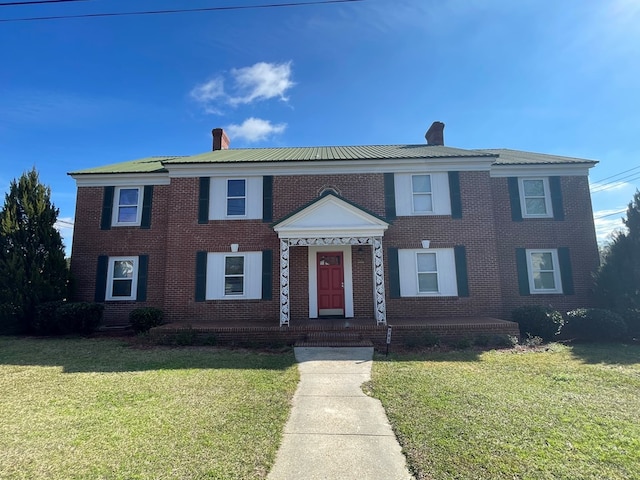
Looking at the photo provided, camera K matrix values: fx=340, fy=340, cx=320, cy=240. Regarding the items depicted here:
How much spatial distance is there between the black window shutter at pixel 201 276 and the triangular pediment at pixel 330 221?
3341 mm

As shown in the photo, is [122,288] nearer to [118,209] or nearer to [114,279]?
[114,279]

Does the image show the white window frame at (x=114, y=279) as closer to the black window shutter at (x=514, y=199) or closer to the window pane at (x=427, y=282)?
the window pane at (x=427, y=282)

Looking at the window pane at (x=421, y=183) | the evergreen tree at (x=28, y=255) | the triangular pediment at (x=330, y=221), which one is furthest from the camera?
the window pane at (x=421, y=183)

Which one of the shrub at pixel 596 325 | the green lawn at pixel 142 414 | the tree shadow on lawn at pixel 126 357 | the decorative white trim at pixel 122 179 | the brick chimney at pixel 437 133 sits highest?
the brick chimney at pixel 437 133

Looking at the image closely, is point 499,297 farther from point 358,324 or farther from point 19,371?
point 19,371

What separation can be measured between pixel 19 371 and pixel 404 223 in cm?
1138

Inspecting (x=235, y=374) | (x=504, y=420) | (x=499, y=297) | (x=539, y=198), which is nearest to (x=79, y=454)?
(x=235, y=374)

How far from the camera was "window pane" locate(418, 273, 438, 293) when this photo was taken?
12.1 metres

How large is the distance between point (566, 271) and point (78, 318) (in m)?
17.3

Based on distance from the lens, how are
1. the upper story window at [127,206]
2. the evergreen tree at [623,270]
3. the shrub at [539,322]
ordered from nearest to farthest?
the shrub at [539,322] < the evergreen tree at [623,270] < the upper story window at [127,206]

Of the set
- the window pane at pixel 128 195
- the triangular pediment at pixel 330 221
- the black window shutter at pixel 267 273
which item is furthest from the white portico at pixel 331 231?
the window pane at pixel 128 195

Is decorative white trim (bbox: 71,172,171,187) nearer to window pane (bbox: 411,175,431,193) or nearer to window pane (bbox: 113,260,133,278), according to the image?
window pane (bbox: 113,260,133,278)

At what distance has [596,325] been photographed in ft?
33.6

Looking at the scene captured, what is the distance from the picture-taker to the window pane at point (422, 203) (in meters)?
12.6
